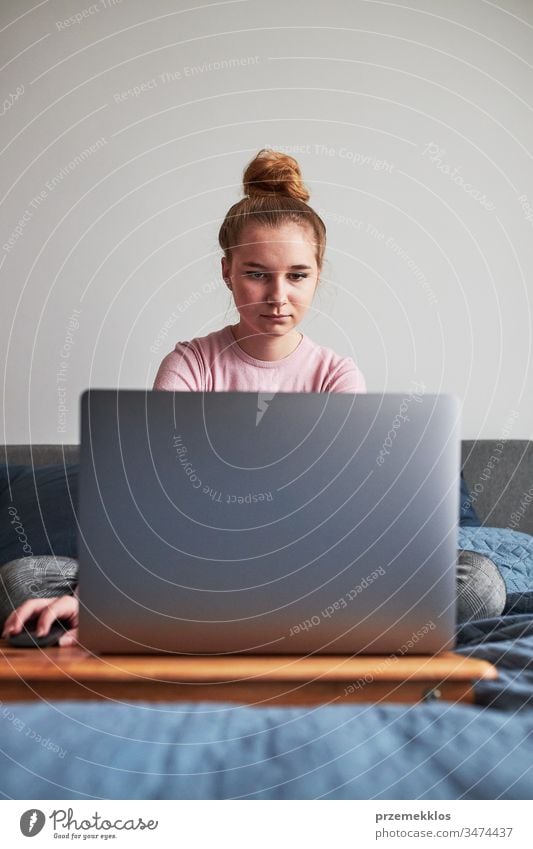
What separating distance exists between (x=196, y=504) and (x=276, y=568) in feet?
0.28

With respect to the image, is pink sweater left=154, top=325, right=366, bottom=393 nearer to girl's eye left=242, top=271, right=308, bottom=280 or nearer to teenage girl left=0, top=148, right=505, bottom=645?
teenage girl left=0, top=148, right=505, bottom=645

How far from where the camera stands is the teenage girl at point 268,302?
52.0 inches

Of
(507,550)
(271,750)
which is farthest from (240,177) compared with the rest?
(271,750)

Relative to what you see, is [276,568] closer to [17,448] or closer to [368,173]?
[17,448]

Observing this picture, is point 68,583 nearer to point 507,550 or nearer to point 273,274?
point 273,274

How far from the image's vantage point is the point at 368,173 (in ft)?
Answer: 6.86

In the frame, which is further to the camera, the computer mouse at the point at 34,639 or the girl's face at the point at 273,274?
the girl's face at the point at 273,274

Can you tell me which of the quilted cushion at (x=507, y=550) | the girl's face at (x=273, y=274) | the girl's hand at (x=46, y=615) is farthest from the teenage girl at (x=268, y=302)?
the girl's hand at (x=46, y=615)

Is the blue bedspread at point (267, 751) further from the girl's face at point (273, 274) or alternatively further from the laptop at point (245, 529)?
the girl's face at point (273, 274)

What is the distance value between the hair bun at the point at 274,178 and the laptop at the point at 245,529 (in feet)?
2.56
